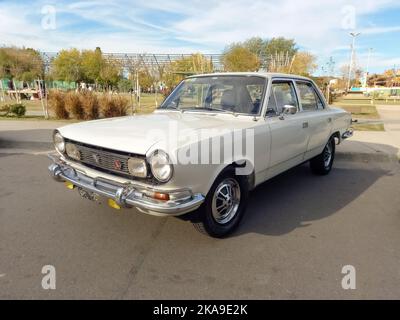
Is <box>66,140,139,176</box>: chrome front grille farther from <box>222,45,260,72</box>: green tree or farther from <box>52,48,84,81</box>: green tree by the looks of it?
<box>52,48,84,81</box>: green tree

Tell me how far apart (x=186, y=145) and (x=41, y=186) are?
3.41 metres

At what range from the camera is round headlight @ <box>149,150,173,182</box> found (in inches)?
101

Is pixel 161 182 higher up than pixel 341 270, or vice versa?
pixel 161 182

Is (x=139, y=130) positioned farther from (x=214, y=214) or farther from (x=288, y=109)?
(x=288, y=109)

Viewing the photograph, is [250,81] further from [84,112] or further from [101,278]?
[84,112]

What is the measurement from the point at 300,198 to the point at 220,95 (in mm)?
1942

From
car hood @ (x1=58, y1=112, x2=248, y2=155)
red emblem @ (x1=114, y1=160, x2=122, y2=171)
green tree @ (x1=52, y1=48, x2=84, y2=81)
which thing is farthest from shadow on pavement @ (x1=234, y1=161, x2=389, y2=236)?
green tree @ (x1=52, y1=48, x2=84, y2=81)

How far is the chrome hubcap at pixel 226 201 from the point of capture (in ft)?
10.5

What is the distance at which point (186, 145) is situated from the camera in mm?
2666

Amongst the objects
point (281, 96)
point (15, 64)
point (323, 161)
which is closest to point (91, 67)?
point (15, 64)

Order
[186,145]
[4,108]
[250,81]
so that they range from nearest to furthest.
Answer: [186,145] → [250,81] → [4,108]

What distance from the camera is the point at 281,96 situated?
418 cm
